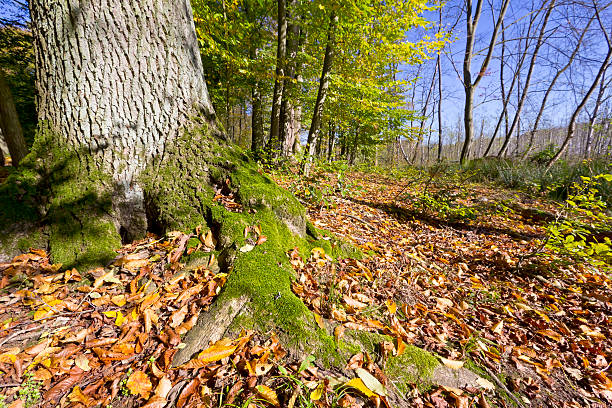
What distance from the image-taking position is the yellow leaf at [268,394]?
1155 mm

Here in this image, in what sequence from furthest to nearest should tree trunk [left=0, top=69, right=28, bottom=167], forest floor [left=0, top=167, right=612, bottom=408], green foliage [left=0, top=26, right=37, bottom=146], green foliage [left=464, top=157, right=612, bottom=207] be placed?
green foliage [left=464, top=157, right=612, bottom=207], green foliage [left=0, top=26, right=37, bottom=146], tree trunk [left=0, top=69, right=28, bottom=167], forest floor [left=0, top=167, right=612, bottom=408]

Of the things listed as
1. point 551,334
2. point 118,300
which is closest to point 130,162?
point 118,300

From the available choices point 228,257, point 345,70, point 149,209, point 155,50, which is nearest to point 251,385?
point 228,257

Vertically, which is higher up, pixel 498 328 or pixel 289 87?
pixel 289 87

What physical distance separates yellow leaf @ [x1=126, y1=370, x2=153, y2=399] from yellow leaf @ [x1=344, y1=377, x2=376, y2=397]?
3.47 feet

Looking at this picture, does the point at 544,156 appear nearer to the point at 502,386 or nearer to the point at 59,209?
the point at 502,386

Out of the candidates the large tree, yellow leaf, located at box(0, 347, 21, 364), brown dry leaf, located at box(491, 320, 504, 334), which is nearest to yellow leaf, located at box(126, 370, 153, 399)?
the large tree

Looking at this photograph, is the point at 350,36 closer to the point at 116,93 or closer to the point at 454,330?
the point at 116,93

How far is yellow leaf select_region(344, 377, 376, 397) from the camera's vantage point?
4.12 ft

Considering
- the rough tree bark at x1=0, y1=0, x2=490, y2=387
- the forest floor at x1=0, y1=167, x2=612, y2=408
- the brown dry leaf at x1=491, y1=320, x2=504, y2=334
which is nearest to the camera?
→ the forest floor at x1=0, y1=167, x2=612, y2=408

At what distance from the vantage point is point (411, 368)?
1.54m

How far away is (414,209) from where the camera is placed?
18.2ft

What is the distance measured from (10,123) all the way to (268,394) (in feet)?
27.4

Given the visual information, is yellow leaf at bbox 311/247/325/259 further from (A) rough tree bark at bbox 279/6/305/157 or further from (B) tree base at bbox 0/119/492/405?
(A) rough tree bark at bbox 279/6/305/157
